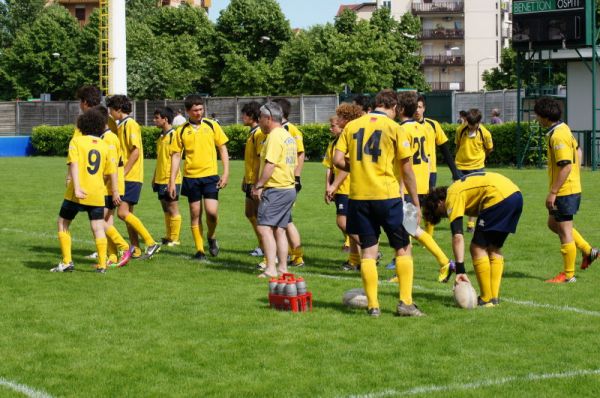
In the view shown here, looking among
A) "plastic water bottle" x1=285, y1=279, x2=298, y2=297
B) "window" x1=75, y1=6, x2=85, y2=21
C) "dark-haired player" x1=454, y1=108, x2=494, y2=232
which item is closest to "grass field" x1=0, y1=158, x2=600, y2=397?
"plastic water bottle" x1=285, y1=279, x2=298, y2=297

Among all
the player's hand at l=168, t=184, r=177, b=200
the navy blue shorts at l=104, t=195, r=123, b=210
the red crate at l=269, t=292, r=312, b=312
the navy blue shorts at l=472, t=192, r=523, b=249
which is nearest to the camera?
the red crate at l=269, t=292, r=312, b=312

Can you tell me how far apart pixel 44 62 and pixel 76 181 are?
261 ft

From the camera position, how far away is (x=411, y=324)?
365 inches

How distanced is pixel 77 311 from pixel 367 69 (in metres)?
69.1

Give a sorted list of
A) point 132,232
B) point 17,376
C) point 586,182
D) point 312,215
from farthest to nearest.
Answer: point 586,182, point 312,215, point 132,232, point 17,376

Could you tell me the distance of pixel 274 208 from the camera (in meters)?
11.9

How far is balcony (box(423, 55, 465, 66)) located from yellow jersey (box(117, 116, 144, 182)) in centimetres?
10774

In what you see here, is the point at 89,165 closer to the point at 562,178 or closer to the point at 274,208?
the point at 274,208

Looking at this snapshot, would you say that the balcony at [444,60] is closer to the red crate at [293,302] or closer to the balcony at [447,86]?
the balcony at [447,86]

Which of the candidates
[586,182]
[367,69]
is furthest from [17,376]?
[367,69]

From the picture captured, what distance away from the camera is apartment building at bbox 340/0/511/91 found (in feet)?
390

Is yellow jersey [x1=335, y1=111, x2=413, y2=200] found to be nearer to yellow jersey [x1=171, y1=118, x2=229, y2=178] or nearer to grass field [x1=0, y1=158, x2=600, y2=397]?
grass field [x1=0, y1=158, x2=600, y2=397]

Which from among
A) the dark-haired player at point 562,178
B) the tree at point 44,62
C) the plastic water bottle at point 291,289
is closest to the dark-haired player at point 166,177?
the plastic water bottle at point 291,289

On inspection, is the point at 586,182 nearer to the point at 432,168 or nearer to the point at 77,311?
the point at 432,168
